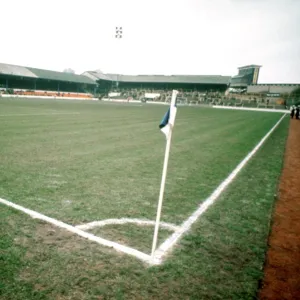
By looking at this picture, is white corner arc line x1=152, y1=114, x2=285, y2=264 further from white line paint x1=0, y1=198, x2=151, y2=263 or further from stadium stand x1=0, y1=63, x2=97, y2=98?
stadium stand x1=0, y1=63, x2=97, y2=98

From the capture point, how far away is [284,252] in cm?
387

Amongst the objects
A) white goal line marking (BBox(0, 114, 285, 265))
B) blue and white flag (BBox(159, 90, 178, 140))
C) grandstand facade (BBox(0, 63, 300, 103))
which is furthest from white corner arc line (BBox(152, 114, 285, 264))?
grandstand facade (BBox(0, 63, 300, 103))

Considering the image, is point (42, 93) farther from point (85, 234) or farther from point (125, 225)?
point (85, 234)

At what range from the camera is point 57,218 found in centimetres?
438

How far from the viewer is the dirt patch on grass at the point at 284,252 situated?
305 cm

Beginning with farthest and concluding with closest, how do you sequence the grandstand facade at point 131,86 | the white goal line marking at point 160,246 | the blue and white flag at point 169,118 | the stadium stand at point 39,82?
the grandstand facade at point 131,86
the stadium stand at point 39,82
the white goal line marking at point 160,246
the blue and white flag at point 169,118

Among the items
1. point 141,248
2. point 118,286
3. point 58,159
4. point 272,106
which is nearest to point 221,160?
point 58,159

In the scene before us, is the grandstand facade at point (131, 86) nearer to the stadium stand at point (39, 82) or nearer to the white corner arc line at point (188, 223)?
the stadium stand at point (39, 82)

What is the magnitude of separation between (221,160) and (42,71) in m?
66.1

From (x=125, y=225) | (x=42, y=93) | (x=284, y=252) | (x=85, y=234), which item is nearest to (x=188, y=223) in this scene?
(x=125, y=225)

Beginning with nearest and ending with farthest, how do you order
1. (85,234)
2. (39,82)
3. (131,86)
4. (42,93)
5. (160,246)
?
(160,246) < (85,234) < (42,93) < (39,82) < (131,86)

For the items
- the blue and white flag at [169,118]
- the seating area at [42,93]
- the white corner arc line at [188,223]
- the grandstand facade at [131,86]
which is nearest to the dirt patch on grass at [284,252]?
the white corner arc line at [188,223]

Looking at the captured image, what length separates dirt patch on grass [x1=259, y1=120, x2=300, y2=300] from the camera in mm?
3055

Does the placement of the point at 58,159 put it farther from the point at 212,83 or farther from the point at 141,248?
the point at 212,83
